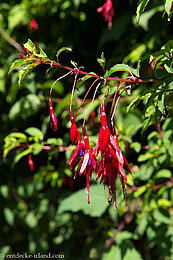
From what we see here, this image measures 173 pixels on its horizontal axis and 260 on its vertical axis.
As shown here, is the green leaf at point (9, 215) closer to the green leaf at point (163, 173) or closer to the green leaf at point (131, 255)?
the green leaf at point (131, 255)

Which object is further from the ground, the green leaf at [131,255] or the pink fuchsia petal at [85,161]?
the pink fuchsia petal at [85,161]

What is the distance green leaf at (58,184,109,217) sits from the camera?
1.60m

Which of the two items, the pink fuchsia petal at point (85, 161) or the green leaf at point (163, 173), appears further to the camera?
the green leaf at point (163, 173)

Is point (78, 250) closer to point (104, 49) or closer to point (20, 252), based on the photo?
point (20, 252)

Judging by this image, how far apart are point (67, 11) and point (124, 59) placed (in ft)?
1.67

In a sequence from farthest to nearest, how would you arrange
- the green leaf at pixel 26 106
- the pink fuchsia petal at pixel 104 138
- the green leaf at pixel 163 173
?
the green leaf at pixel 26 106 → the green leaf at pixel 163 173 → the pink fuchsia petal at pixel 104 138

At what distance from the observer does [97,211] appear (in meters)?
1.59

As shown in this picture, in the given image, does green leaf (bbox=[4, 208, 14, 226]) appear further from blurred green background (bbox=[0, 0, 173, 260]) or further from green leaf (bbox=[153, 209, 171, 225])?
green leaf (bbox=[153, 209, 171, 225])

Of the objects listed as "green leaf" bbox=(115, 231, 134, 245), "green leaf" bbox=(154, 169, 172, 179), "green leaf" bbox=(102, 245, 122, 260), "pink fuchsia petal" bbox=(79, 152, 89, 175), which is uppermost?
"pink fuchsia petal" bbox=(79, 152, 89, 175)

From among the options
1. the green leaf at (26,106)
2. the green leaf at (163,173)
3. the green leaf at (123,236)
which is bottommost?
the green leaf at (123,236)

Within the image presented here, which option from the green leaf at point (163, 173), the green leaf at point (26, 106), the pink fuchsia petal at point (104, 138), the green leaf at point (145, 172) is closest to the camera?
the pink fuchsia petal at point (104, 138)

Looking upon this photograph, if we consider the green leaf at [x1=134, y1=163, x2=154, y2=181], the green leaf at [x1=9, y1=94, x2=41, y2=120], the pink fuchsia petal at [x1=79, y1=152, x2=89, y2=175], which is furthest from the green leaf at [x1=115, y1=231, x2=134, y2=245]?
the pink fuchsia petal at [x1=79, y1=152, x2=89, y2=175]

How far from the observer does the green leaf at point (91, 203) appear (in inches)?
63.0

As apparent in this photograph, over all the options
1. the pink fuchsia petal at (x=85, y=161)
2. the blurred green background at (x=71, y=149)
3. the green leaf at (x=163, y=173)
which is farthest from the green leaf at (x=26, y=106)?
the pink fuchsia petal at (x=85, y=161)
